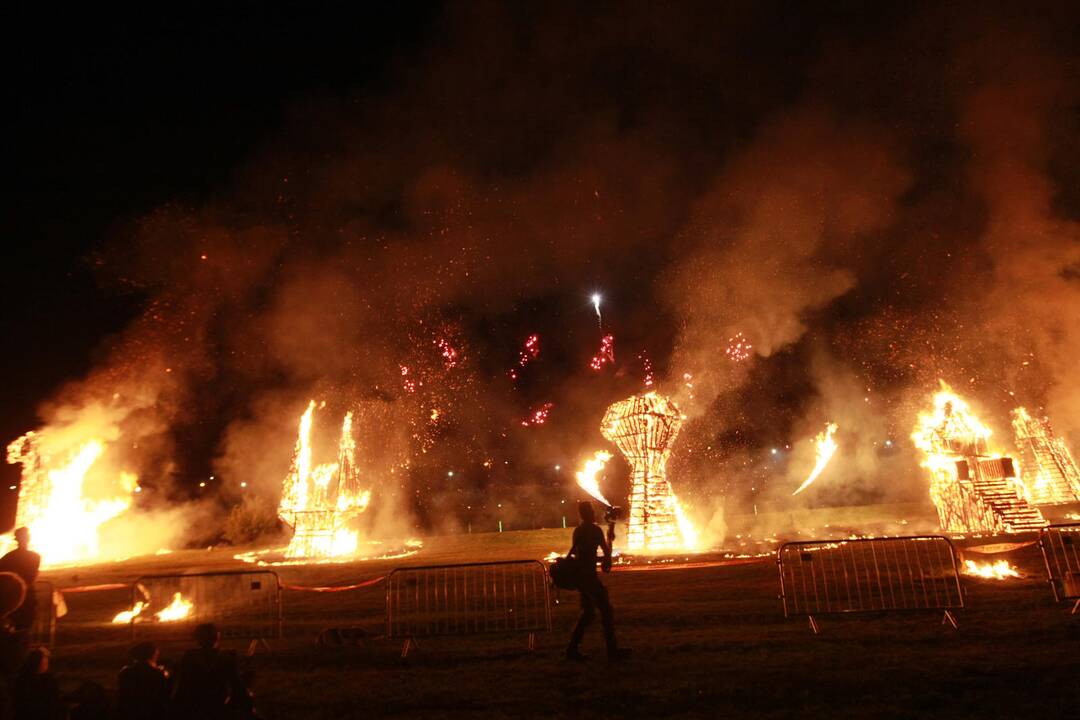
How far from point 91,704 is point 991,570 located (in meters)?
A: 12.8

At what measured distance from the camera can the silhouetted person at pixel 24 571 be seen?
6.14 m

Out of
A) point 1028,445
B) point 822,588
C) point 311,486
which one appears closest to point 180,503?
point 311,486

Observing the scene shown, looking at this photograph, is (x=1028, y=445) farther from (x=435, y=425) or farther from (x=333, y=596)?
(x=435, y=425)

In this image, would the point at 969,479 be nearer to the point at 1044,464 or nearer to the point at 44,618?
the point at 1044,464

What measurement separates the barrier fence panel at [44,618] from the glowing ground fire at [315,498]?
1045 cm

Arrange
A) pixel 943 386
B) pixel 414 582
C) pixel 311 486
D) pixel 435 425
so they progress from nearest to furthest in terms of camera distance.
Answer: pixel 414 582 → pixel 311 486 → pixel 943 386 → pixel 435 425

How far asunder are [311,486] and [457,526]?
16.9 m

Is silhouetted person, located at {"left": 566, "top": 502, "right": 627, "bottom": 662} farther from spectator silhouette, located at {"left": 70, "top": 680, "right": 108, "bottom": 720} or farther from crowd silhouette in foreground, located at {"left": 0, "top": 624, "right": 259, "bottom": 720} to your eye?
spectator silhouette, located at {"left": 70, "top": 680, "right": 108, "bottom": 720}

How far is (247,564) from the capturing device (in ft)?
67.1

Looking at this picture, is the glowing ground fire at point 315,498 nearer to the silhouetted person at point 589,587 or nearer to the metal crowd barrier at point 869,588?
the metal crowd barrier at point 869,588

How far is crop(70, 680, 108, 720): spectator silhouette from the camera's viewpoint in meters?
4.23

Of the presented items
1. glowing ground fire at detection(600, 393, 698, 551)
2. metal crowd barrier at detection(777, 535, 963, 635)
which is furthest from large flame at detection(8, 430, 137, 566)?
metal crowd barrier at detection(777, 535, 963, 635)

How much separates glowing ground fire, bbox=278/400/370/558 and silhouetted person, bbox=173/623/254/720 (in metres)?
16.0

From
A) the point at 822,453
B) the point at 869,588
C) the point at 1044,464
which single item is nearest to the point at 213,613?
the point at 869,588
